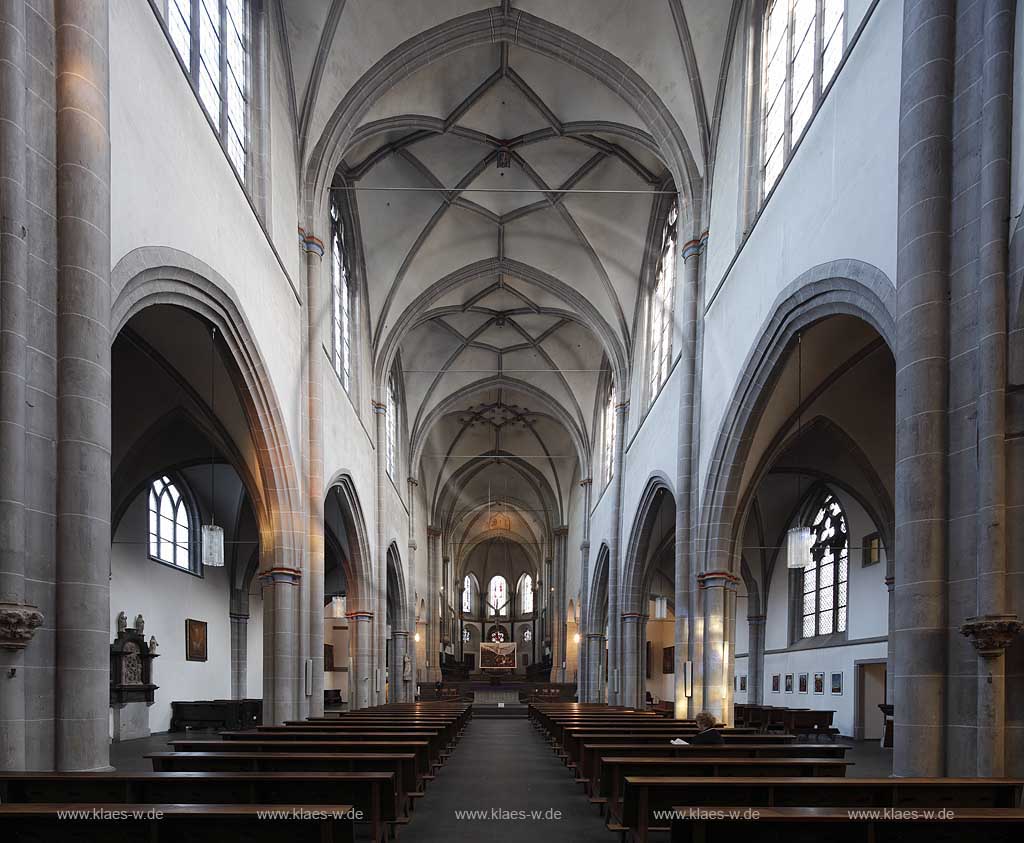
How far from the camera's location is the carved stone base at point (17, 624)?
6281 mm

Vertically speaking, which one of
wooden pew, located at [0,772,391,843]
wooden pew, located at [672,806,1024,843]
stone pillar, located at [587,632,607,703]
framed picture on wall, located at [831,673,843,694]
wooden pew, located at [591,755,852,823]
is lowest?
stone pillar, located at [587,632,607,703]

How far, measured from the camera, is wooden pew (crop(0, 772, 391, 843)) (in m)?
6.07

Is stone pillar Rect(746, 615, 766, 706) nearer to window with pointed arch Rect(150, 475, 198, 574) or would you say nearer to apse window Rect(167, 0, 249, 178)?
window with pointed arch Rect(150, 475, 198, 574)

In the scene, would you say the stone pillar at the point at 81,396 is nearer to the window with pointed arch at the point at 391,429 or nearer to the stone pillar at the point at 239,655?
the stone pillar at the point at 239,655

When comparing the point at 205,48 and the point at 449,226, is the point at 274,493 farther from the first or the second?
the point at 449,226

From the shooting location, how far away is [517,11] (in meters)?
17.2

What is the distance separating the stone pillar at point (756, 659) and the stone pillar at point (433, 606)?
61.3ft

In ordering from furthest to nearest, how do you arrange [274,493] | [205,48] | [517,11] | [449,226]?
1. [449,226]
2. [517,11]
3. [274,493]
4. [205,48]

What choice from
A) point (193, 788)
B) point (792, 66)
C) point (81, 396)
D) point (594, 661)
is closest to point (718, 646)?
point (792, 66)

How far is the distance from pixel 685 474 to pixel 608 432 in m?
14.6

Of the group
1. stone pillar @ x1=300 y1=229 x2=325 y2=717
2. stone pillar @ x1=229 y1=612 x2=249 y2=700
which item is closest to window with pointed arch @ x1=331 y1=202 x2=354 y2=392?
stone pillar @ x1=300 y1=229 x2=325 y2=717

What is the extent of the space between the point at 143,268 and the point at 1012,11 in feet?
27.5

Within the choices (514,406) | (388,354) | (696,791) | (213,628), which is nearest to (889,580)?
(696,791)

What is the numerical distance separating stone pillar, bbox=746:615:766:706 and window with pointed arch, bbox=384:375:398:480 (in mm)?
12829
